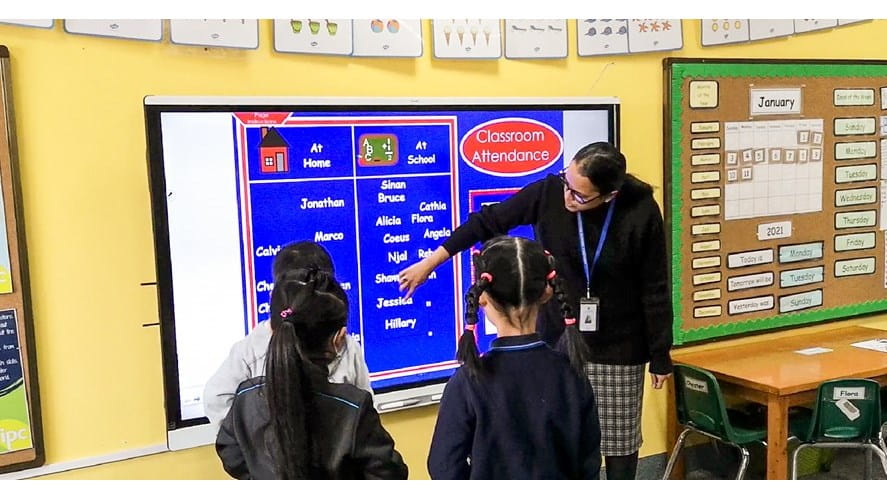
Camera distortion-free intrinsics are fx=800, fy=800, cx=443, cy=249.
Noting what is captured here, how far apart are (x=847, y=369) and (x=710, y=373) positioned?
0.49 metres

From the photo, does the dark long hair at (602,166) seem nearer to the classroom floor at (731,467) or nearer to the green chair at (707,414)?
the green chair at (707,414)

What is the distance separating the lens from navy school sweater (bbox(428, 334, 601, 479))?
1613 mm

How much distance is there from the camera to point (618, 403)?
238 cm

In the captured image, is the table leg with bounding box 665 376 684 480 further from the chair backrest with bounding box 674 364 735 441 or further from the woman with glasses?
the woman with glasses

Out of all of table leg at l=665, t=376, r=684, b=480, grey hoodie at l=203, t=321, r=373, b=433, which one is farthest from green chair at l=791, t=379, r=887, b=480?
grey hoodie at l=203, t=321, r=373, b=433

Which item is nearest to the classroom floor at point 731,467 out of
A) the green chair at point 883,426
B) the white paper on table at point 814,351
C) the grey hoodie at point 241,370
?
the green chair at point 883,426

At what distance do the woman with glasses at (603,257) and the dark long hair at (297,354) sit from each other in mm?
571

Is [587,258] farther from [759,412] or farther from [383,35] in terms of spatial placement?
[759,412]

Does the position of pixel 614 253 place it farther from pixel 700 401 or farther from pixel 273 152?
pixel 273 152

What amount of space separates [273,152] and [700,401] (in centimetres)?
167

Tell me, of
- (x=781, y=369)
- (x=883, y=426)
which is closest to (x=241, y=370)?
(x=781, y=369)

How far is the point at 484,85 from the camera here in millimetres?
2523

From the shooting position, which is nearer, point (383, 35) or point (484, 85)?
point (383, 35)

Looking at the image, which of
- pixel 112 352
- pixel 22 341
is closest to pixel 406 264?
pixel 112 352
